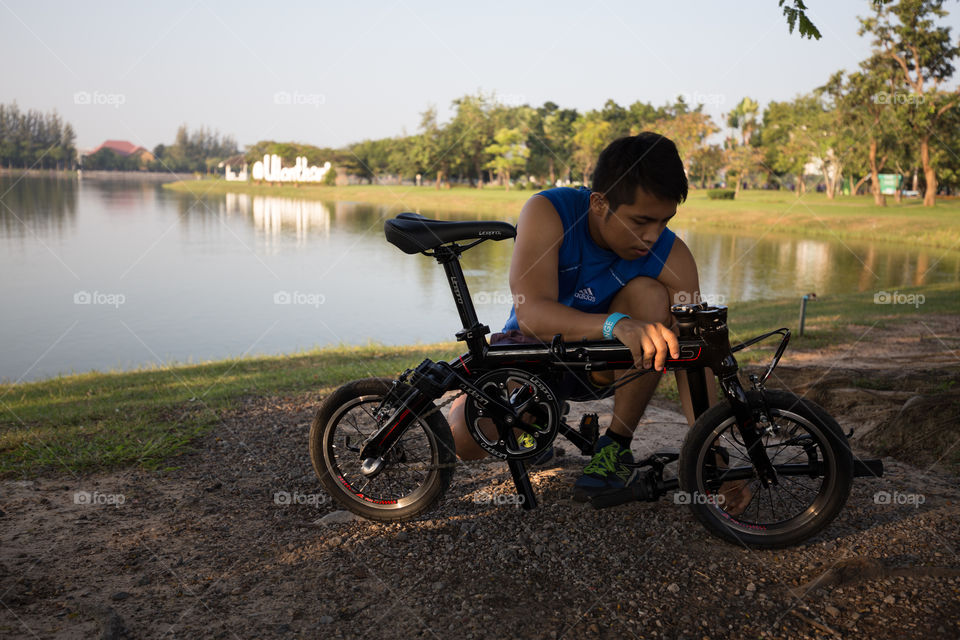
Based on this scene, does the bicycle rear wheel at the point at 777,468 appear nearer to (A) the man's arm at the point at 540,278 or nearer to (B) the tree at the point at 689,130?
(A) the man's arm at the point at 540,278

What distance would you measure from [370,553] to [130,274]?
22.6 meters

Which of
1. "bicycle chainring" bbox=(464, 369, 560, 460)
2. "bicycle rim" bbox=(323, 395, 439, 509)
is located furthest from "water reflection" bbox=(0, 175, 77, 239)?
"bicycle chainring" bbox=(464, 369, 560, 460)

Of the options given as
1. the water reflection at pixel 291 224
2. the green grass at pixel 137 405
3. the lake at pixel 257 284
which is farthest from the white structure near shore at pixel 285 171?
the green grass at pixel 137 405

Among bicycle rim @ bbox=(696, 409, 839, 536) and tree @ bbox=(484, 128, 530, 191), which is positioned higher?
tree @ bbox=(484, 128, 530, 191)

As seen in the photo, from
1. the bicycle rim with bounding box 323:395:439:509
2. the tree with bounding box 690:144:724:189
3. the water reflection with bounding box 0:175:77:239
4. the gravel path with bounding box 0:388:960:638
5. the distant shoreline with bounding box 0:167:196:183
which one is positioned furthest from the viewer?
the distant shoreline with bounding box 0:167:196:183

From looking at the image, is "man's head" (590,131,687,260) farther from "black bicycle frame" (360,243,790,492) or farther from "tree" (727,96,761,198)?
"tree" (727,96,761,198)

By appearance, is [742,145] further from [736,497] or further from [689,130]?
[736,497]

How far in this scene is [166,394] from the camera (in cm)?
656

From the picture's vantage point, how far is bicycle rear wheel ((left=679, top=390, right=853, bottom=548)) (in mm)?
2848

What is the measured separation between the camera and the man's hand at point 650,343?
9.02 ft

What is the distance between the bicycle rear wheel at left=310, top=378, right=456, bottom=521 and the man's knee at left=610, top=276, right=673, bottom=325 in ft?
3.37

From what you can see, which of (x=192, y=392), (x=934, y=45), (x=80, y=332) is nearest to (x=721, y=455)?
(x=192, y=392)

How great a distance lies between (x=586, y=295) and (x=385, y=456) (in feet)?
3.97

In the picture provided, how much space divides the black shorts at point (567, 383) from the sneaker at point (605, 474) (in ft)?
0.90
